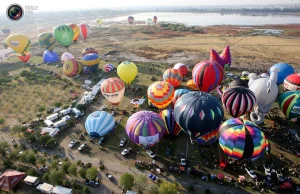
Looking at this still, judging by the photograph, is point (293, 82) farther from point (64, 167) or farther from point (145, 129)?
point (64, 167)

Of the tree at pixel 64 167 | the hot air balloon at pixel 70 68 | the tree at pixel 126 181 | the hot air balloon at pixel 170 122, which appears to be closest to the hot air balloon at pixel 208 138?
the hot air balloon at pixel 170 122

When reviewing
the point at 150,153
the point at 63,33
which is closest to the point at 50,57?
the point at 63,33

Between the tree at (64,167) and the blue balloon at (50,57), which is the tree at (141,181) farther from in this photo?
the blue balloon at (50,57)

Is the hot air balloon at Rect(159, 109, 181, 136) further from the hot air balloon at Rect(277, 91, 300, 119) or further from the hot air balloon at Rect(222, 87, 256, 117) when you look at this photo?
the hot air balloon at Rect(277, 91, 300, 119)

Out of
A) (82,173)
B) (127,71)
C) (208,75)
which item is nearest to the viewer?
(82,173)

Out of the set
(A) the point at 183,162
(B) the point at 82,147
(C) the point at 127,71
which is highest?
(C) the point at 127,71

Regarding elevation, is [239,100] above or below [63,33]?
below
